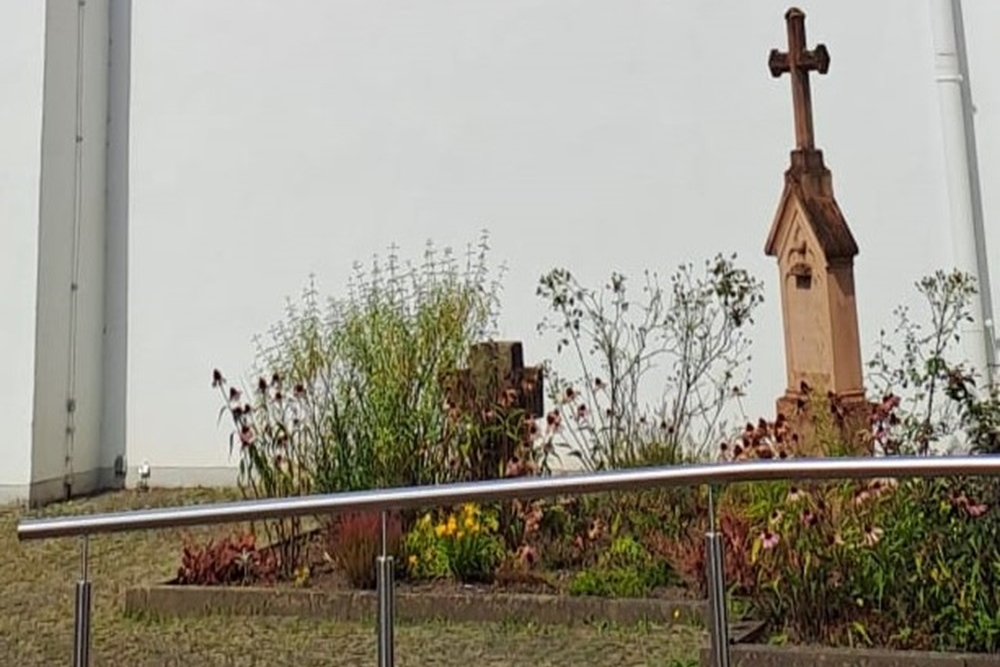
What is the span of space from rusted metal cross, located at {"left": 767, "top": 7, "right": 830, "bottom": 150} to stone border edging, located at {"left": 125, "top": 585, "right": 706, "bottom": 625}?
10.7 feet

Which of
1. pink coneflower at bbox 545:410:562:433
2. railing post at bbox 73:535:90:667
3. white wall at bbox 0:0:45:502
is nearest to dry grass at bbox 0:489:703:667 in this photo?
railing post at bbox 73:535:90:667

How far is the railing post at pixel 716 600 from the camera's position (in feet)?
8.64

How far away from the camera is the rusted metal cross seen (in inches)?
212

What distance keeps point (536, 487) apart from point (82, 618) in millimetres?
1371

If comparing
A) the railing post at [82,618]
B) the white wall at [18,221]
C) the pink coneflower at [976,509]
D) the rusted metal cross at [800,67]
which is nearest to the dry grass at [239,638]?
the railing post at [82,618]

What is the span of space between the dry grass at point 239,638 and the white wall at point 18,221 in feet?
12.8

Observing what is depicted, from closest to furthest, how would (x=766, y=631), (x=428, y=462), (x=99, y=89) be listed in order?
(x=766, y=631)
(x=428, y=462)
(x=99, y=89)

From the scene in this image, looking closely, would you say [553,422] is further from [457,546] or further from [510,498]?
[510,498]

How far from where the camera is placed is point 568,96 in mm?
6848

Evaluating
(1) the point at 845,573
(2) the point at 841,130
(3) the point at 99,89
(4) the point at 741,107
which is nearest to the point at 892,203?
(2) the point at 841,130

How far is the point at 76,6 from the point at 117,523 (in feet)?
18.8

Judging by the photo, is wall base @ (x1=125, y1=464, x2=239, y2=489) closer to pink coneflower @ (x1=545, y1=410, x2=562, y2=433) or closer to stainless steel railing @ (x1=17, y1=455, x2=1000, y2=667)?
pink coneflower @ (x1=545, y1=410, x2=562, y2=433)

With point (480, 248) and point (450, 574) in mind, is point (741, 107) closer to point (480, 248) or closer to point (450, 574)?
point (480, 248)

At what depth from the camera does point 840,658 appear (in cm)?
287
